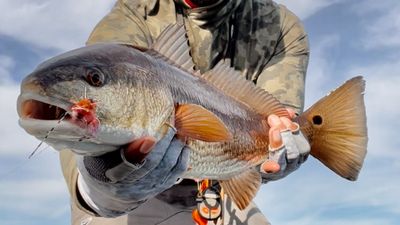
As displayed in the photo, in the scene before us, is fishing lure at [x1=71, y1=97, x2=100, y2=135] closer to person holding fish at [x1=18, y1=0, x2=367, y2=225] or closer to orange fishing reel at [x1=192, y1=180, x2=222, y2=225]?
person holding fish at [x1=18, y1=0, x2=367, y2=225]

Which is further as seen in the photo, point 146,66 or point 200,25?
point 200,25

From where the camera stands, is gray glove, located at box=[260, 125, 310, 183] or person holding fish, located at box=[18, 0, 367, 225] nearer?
person holding fish, located at box=[18, 0, 367, 225]

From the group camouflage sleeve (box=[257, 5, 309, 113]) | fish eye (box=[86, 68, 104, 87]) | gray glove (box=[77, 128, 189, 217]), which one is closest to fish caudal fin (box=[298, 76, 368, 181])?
camouflage sleeve (box=[257, 5, 309, 113])

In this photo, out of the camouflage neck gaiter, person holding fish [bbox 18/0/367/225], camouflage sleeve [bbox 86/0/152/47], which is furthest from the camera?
the camouflage neck gaiter

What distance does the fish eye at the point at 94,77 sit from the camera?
2.48 meters

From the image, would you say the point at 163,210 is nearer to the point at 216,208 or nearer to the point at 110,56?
the point at 216,208

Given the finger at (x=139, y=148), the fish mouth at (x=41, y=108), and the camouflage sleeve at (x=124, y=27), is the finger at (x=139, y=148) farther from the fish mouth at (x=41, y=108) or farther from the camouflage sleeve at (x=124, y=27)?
the camouflage sleeve at (x=124, y=27)

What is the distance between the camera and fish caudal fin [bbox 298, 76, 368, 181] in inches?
165

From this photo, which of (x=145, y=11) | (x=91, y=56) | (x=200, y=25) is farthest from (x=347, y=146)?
(x=91, y=56)

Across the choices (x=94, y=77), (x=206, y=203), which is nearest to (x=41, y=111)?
(x=94, y=77)

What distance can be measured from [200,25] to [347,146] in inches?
63.5

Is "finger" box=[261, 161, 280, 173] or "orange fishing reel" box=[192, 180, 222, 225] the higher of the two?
"finger" box=[261, 161, 280, 173]

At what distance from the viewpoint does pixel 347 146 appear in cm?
433

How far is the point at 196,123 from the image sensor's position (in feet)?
9.59
